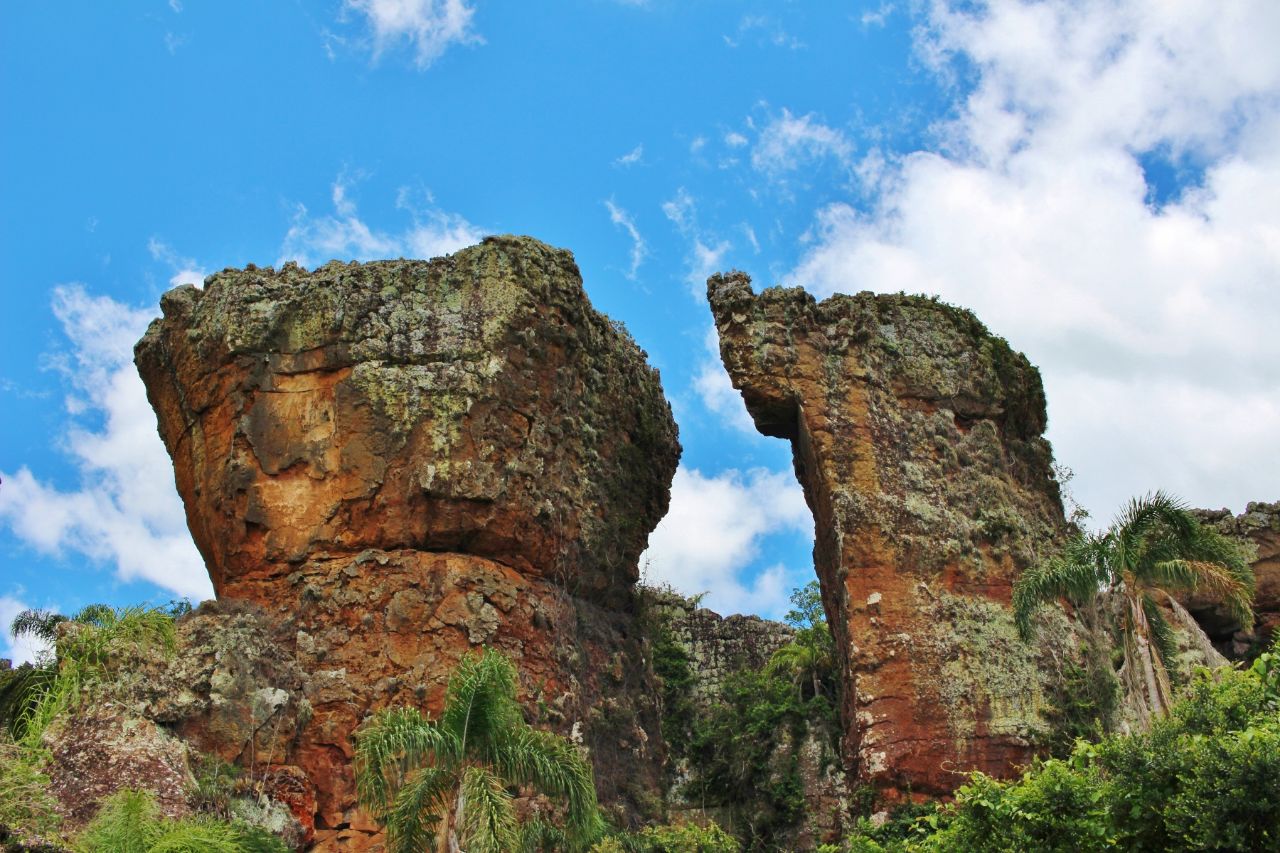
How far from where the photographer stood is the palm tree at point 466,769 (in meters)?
16.5

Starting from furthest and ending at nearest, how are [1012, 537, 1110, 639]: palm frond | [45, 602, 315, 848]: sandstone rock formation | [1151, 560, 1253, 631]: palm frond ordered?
1. [1012, 537, 1110, 639]: palm frond
2. [1151, 560, 1253, 631]: palm frond
3. [45, 602, 315, 848]: sandstone rock formation

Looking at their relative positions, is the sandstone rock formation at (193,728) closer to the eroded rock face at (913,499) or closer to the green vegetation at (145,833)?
the green vegetation at (145,833)

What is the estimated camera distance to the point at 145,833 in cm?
1641

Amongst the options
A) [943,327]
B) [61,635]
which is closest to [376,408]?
[61,635]

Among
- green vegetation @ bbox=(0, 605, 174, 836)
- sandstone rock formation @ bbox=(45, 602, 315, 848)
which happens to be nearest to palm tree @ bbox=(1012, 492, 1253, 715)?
sandstone rock formation @ bbox=(45, 602, 315, 848)

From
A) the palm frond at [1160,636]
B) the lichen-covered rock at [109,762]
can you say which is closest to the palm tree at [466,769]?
the lichen-covered rock at [109,762]

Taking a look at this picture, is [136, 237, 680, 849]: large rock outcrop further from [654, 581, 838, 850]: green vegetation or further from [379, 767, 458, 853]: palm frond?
[379, 767, 458, 853]: palm frond

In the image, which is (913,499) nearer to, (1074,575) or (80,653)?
(1074,575)

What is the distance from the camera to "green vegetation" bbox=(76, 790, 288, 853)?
1603 cm

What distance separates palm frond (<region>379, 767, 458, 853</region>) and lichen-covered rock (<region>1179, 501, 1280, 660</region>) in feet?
63.8

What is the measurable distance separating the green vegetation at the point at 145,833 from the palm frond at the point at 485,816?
9.74 ft

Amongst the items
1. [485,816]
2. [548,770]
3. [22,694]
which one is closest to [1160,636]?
[548,770]

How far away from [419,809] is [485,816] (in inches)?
40.9

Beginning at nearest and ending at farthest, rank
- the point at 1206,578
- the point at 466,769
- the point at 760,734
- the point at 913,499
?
1. the point at 466,769
2. the point at 1206,578
3. the point at 913,499
4. the point at 760,734
